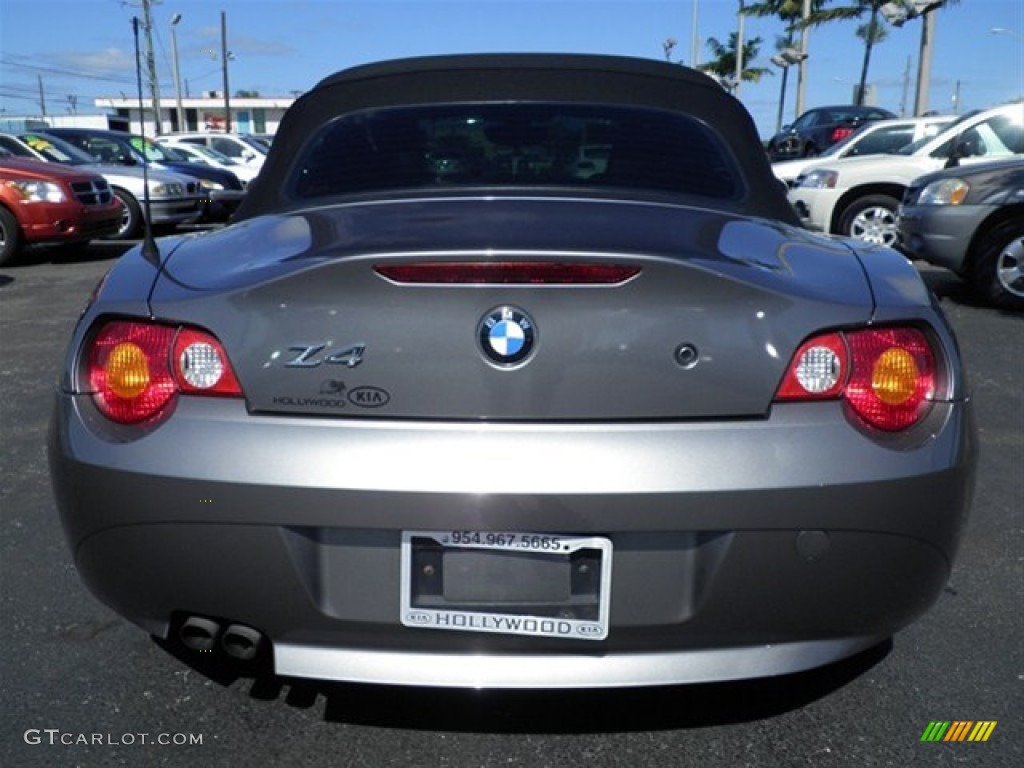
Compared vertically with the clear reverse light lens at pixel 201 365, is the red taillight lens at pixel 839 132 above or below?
above

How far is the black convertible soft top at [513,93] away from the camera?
308 cm

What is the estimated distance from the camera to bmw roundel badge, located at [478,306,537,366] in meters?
1.89

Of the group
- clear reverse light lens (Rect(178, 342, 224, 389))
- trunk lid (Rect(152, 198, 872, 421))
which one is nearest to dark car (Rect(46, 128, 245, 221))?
clear reverse light lens (Rect(178, 342, 224, 389))

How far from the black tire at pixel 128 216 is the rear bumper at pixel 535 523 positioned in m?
11.9

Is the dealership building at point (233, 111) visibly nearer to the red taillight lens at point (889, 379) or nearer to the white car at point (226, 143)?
the white car at point (226, 143)

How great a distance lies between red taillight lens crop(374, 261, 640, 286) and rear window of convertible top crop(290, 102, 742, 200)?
3.25ft

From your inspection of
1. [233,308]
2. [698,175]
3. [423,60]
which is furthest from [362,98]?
[233,308]

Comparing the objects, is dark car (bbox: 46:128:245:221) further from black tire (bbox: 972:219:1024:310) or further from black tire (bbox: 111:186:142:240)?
black tire (bbox: 972:219:1024:310)

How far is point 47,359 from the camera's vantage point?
645 centimetres

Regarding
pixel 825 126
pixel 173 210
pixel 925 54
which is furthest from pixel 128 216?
pixel 925 54

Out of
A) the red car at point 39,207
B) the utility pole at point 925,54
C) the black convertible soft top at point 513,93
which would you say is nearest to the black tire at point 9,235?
the red car at point 39,207

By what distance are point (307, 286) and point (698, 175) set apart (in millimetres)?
1472

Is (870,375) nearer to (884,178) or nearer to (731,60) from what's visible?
(884,178)

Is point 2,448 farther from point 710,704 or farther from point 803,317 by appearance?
point 803,317
